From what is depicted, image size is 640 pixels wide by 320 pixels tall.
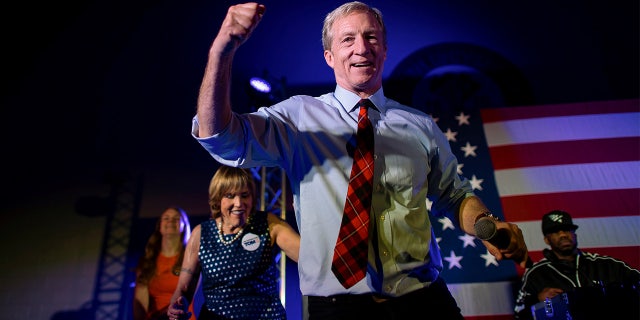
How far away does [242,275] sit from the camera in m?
2.11

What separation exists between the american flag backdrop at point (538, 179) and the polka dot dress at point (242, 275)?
210 cm

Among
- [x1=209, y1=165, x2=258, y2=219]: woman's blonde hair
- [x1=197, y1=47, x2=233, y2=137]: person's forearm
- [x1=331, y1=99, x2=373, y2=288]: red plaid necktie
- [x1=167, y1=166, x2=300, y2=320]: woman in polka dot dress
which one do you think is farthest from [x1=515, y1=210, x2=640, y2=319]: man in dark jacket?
[x1=197, y1=47, x2=233, y2=137]: person's forearm

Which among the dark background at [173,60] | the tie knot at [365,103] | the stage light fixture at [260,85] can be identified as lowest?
the tie knot at [365,103]

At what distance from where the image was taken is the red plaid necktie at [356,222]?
904 millimetres

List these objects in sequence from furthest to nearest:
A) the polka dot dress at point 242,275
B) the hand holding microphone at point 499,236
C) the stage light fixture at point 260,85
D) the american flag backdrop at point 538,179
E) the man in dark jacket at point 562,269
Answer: the stage light fixture at point 260,85 < the american flag backdrop at point 538,179 < the man in dark jacket at point 562,269 < the polka dot dress at point 242,275 < the hand holding microphone at point 499,236

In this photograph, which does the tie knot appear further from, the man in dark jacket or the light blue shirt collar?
the man in dark jacket

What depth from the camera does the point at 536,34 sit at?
5250 mm

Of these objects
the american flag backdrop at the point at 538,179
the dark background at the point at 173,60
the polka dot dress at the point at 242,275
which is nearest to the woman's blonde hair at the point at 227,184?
the polka dot dress at the point at 242,275

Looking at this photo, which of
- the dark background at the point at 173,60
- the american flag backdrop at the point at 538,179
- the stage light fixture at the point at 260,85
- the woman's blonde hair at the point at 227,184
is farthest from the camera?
the dark background at the point at 173,60

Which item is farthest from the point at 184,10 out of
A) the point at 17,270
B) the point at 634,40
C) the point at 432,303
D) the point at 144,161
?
the point at 634,40

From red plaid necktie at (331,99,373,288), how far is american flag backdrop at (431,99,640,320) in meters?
2.99

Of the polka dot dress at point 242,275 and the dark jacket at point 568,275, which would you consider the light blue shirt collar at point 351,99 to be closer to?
the polka dot dress at point 242,275

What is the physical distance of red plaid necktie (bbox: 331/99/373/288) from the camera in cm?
90

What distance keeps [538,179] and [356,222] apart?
3.59m
